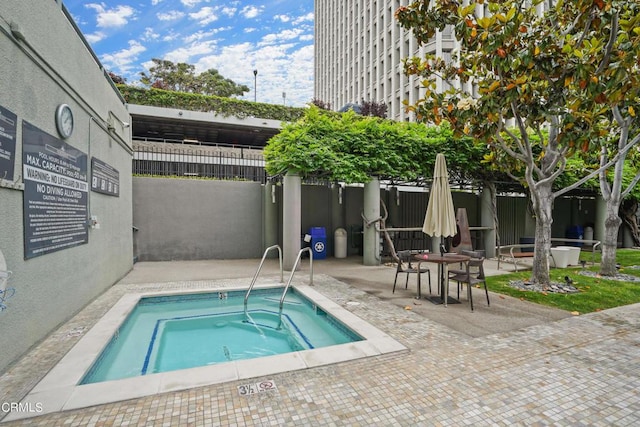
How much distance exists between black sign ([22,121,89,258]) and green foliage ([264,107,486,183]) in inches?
186

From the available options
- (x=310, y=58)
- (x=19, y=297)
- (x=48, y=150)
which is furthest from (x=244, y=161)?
(x=310, y=58)

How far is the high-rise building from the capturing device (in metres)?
31.3

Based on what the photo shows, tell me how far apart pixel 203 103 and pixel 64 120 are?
679 inches

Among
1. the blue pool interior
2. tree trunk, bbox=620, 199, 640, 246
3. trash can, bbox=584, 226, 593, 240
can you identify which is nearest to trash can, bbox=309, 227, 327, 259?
the blue pool interior

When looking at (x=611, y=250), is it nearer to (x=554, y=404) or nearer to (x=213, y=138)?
(x=554, y=404)

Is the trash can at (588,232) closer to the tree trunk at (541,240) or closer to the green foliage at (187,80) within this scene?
the tree trunk at (541,240)

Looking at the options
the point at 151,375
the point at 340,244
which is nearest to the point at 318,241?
the point at 340,244

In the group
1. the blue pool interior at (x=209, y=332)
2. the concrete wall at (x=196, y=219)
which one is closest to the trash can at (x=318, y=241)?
the concrete wall at (x=196, y=219)

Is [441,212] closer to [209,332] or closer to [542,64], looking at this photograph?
[542,64]

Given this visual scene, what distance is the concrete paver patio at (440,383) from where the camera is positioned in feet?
8.03

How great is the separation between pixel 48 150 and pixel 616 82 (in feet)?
24.5

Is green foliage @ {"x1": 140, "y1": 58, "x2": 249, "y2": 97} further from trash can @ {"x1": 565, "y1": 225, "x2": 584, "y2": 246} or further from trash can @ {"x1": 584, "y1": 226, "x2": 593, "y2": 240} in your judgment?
trash can @ {"x1": 584, "y1": 226, "x2": 593, "y2": 240}

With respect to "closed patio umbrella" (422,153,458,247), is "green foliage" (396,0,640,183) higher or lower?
higher

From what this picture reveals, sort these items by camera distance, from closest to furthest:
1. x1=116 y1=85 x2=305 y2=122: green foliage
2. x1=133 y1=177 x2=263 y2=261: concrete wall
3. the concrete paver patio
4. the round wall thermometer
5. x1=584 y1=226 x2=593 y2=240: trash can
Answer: the concrete paver patio
the round wall thermometer
x1=133 y1=177 x2=263 y2=261: concrete wall
x1=584 y1=226 x2=593 y2=240: trash can
x1=116 y1=85 x2=305 y2=122: green foliage
